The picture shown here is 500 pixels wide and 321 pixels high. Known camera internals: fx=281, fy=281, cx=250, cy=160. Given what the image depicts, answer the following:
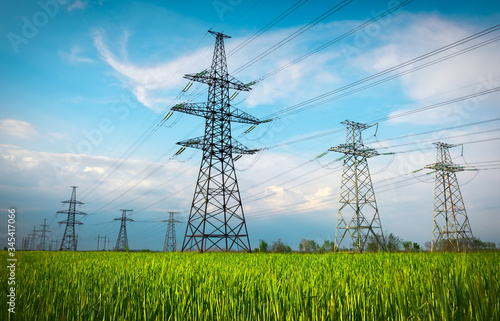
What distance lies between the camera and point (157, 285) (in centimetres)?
365

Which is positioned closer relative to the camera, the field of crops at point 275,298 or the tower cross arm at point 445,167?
the field of crops at point 275,298

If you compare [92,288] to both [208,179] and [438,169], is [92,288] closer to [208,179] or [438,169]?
[208,179]

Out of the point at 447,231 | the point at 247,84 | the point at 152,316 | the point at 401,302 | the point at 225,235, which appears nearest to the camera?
the point at 401,302

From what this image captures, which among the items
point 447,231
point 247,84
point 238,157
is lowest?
point 447,231

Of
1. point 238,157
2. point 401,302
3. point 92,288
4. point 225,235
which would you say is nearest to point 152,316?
point 92,288

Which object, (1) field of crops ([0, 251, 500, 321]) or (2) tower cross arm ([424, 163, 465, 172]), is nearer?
(1) field of crops ([0, 251, 500, 321])

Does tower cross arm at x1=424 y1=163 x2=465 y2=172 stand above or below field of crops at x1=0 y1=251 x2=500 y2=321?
above

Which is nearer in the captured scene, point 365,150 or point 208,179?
point 208,179

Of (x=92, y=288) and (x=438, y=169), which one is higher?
(x=438, y=169)

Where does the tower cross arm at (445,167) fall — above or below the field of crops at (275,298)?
above

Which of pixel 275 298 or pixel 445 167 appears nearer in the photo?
pixel 275 298

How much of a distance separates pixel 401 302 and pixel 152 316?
6.78 feet

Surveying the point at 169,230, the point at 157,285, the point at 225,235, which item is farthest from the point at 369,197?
the point at 169,230

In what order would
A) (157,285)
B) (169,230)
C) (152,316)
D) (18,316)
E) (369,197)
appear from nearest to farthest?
1. (18,316)
2. (152,316)
3. (157,285)
4. (369,197)
5. (169,230)
